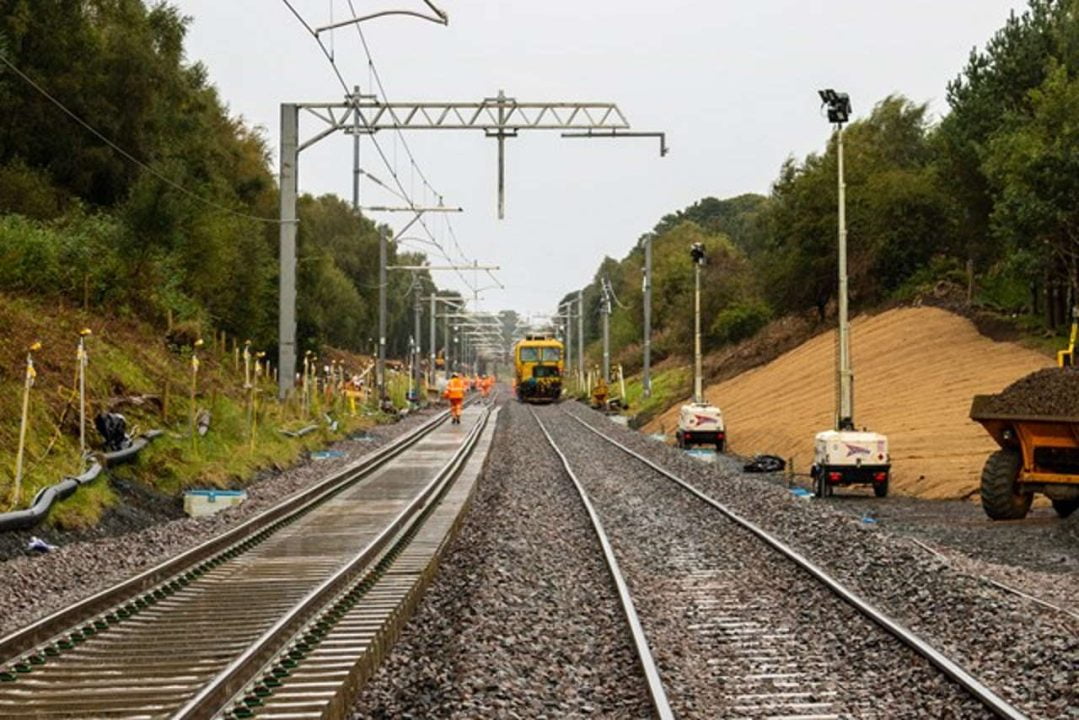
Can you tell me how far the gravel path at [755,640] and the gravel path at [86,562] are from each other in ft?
17.4

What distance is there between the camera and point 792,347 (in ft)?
193

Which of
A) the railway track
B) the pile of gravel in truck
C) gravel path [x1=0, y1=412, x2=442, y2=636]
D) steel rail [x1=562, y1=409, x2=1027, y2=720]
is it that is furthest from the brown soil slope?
gravel path [x1=0, y1=412, x2=442, y2=636]

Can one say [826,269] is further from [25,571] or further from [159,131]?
[25,571]

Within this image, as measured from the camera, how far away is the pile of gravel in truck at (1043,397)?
17.5 m

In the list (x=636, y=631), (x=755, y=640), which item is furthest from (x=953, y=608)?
(x=636, y=631)

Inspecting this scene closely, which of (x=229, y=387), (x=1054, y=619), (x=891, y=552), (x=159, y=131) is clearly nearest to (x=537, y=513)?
(x=891, y=552)

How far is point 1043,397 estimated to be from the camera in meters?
18.0

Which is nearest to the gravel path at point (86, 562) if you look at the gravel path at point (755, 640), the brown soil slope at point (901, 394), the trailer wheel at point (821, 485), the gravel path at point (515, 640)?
the gravel path at point (515, 640)

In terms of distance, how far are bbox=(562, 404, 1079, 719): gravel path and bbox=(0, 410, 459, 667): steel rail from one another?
22.5ft

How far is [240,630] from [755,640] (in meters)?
4.20

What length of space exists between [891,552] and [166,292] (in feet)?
98.1

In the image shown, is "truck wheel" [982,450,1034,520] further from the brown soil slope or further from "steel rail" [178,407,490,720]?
"steel rail" [178,407,490,720]

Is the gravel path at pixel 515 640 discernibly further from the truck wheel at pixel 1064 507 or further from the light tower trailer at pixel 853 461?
the truck wheel at pixel 1064 507

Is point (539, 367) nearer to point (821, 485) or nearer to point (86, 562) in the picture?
point (821, 485)
